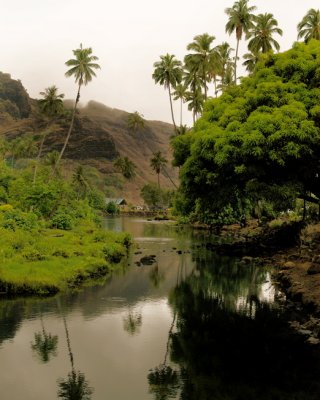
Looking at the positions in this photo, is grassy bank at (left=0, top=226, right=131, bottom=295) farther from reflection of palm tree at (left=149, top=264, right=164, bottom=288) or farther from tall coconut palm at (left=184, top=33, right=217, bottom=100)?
tall coconut palm at (left=184, top=33, right=217, bottom=100)

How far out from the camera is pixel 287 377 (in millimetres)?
13672

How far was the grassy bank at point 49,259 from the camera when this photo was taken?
2298 cm

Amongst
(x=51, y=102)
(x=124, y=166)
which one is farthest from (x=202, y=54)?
(x=124, y=166)

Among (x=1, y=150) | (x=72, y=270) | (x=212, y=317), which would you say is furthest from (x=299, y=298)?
(x=1, y=150)

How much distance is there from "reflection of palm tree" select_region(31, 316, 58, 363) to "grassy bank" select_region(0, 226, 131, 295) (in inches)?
241

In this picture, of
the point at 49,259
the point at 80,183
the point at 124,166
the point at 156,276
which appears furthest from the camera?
the point at 124,166

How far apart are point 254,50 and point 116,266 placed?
4441 centimetres

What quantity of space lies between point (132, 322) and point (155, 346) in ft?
9.75

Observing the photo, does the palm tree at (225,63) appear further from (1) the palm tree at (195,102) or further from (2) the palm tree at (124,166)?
(2) the palm tree at (124,166)

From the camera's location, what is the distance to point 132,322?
19172 millimetres

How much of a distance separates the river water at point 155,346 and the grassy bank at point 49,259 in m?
1.33

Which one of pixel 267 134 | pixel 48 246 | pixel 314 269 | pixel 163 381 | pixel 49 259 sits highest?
pixel 267 134

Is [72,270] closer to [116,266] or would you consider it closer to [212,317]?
[116,266]

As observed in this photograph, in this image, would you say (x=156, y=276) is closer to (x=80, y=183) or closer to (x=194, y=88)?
(x=194, y=88)
